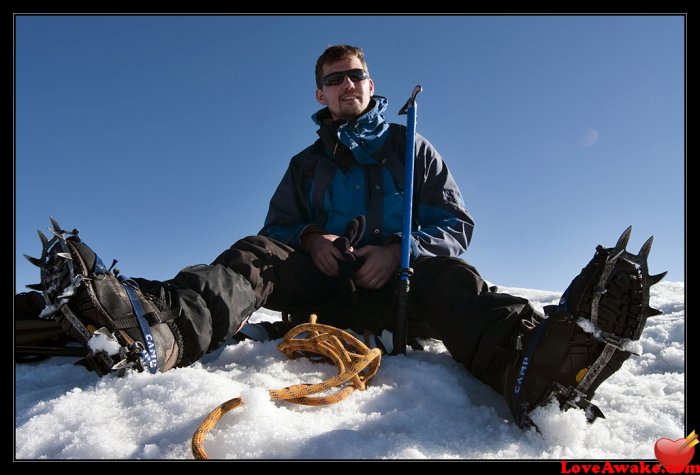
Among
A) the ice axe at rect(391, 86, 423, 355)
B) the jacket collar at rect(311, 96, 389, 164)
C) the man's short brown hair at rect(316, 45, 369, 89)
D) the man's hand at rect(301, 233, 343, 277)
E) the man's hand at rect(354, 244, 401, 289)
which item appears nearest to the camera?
the ice axe at rect(391, 86, 423, 355)

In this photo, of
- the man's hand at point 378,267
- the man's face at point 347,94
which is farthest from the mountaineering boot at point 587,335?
the man's face at point 347,94

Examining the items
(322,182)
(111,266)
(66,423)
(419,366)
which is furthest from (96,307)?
(322,182)

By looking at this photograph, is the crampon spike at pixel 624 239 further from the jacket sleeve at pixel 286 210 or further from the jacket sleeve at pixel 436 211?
the jacket sleeve at pixel 286 210

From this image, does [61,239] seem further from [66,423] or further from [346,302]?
[346,302]

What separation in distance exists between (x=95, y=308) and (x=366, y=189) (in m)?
2.00

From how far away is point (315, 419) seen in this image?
1620 millimetres

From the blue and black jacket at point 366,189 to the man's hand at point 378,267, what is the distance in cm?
31

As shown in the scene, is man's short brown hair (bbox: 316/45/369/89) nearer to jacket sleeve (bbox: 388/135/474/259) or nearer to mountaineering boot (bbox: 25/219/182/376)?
jacket sleeve (bbox: 388/135/474/259)

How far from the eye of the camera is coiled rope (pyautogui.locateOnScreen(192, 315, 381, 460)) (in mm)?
1463

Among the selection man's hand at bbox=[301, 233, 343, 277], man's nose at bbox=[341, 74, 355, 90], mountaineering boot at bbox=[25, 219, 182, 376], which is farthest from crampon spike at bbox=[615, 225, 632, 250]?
man's nose at bbox=[341, 74, 355, 90]

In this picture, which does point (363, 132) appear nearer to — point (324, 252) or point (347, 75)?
point (347, 75)

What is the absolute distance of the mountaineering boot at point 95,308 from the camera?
176 centimetres

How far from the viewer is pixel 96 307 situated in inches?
68.5

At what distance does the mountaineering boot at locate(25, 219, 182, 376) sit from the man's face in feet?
7.27
